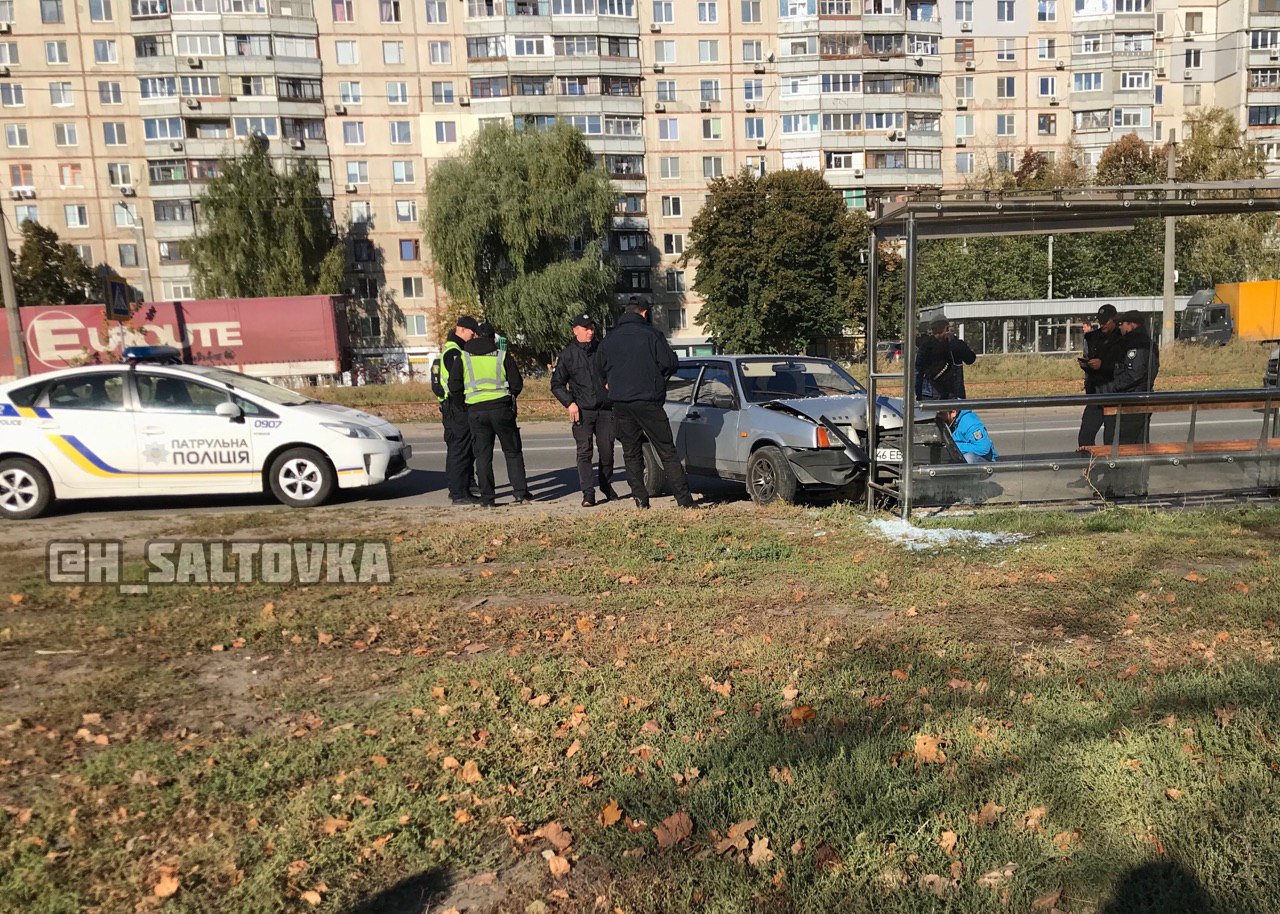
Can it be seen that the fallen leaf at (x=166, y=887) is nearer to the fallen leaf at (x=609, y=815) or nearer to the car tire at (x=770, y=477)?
the fallen leaf at (x=609, y=815)

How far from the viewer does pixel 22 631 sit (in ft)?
17.8

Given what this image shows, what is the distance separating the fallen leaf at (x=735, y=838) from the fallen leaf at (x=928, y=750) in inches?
33.3

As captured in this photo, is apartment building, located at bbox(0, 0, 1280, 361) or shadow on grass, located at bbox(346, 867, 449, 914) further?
apartment building, located at bbox(0, 0, 1280, 361)

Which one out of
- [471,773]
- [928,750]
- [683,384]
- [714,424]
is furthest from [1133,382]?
[471,773]

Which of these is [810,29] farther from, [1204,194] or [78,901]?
[78,901]

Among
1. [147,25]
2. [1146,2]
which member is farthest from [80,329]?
[1146,2]

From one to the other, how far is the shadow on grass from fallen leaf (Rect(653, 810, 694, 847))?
72 centimetres

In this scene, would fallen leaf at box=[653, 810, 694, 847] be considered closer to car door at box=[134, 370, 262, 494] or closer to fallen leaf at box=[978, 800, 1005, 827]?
fallen leaf at box=[978, 800, 1005, 827]

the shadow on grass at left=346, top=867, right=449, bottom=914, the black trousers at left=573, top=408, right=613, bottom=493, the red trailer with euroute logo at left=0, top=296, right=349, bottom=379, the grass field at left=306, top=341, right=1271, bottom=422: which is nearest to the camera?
the shadow on grass at left=346, top=867, right=449, bottom=914

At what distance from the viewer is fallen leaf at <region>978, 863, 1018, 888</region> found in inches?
113

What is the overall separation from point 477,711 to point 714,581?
261cm

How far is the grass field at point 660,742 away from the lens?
2.92 metres

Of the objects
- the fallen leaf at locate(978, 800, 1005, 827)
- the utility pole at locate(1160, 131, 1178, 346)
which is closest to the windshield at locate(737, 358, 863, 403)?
the utility pole at locate(1160, 131, 1178, 346)

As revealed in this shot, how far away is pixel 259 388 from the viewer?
10352mm
